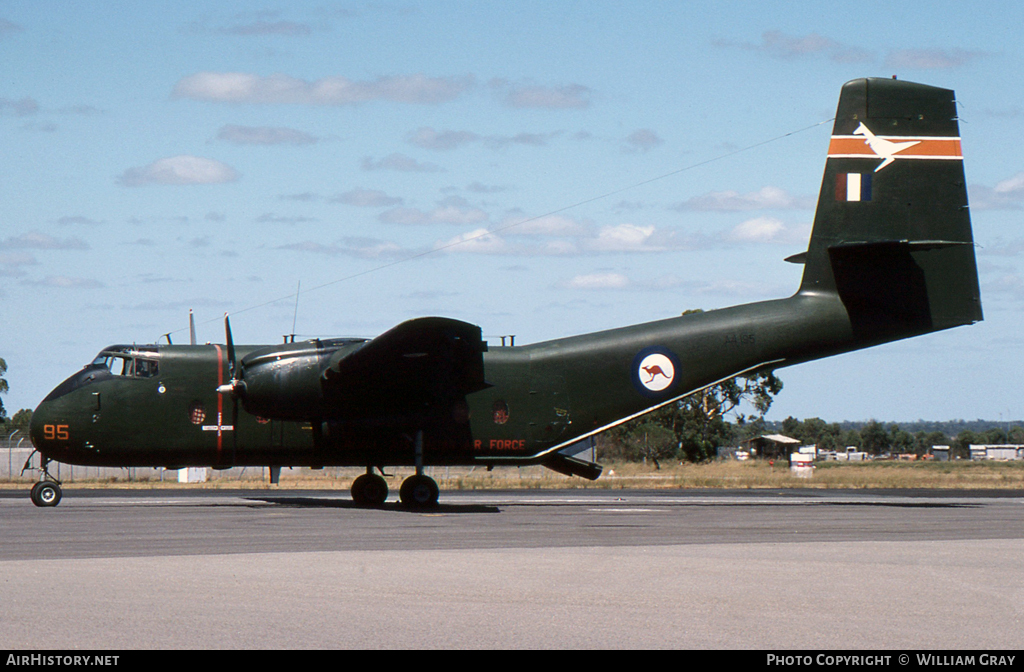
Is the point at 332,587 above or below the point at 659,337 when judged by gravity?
below

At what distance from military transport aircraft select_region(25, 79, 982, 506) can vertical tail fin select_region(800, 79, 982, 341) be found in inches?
1.3

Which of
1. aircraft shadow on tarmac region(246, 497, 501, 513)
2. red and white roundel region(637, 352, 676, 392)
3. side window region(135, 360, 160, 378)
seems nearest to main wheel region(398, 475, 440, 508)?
aircraft shadow on tarmac region(246, 497, 501, 513)

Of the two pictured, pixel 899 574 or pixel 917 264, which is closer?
pixel 899 574

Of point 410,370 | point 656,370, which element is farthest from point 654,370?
point 410,370

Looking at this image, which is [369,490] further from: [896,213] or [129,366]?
[896,213]

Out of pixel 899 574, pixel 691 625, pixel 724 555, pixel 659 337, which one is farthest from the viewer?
pixel 659 337

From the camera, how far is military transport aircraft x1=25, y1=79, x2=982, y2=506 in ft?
73.5

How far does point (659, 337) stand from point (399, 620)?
654 inches

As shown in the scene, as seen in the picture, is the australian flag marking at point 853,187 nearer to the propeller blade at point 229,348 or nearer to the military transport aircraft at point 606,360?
the military transport aircraft at point 606,360

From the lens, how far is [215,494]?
3062 cm

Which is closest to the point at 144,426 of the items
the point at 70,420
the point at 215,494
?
the point at 70,420

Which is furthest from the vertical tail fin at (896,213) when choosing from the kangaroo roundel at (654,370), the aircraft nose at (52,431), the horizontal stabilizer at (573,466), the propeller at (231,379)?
the aircraft nose at (52,431)

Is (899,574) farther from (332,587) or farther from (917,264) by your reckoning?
(917,264)
